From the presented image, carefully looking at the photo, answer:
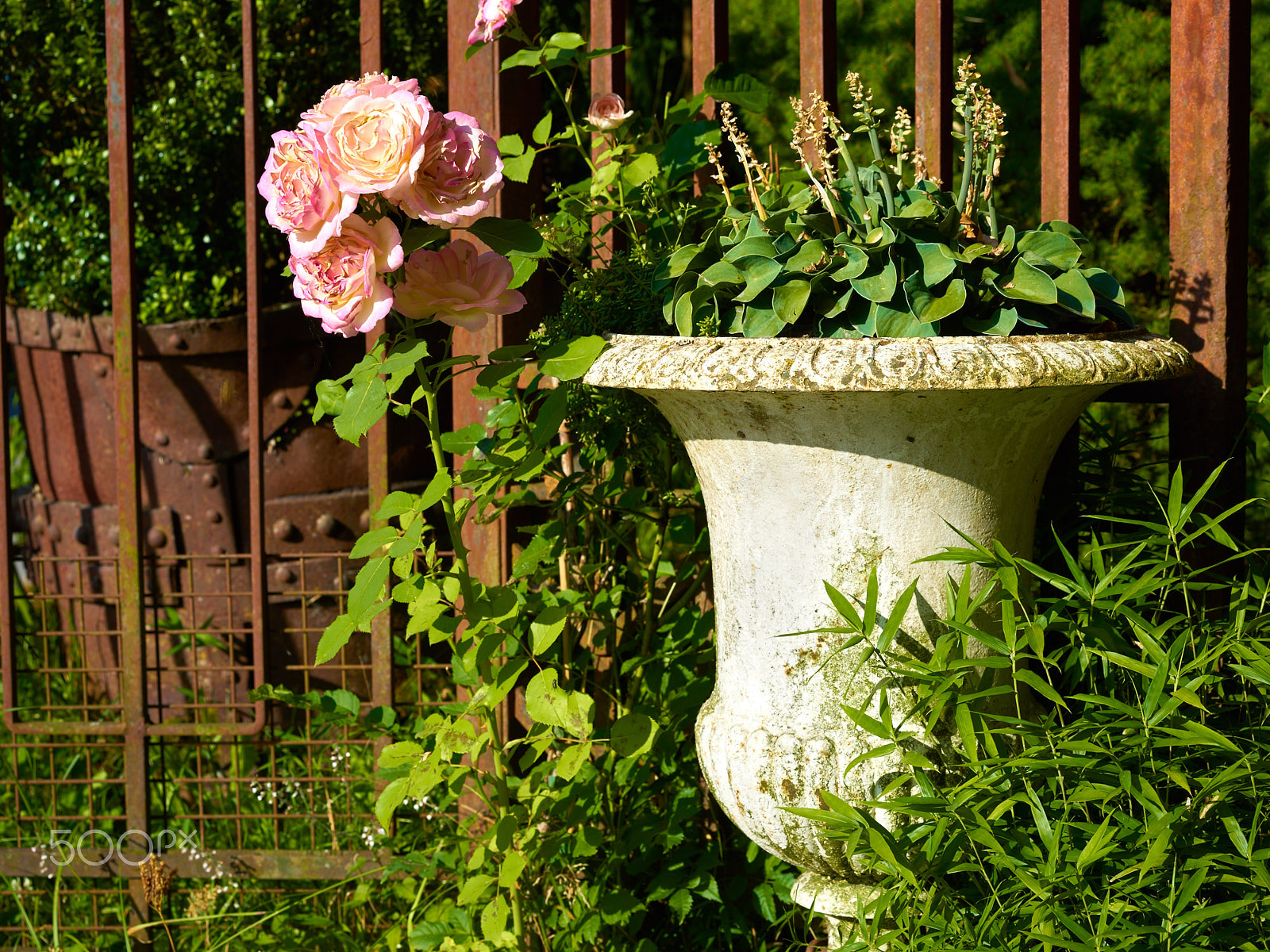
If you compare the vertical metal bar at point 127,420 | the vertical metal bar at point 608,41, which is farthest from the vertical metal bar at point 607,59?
the vertical metal bar at point 127,420

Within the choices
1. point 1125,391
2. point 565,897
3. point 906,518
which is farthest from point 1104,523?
point 565,897

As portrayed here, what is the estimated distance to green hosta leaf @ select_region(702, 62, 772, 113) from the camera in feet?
5.94

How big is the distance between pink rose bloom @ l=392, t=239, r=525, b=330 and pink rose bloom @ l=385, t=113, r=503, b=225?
5 centimetres

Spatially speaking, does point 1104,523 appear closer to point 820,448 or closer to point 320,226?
point 820,448

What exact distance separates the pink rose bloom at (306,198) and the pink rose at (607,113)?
54cm

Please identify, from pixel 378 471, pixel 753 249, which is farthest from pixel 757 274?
pixel 378 471

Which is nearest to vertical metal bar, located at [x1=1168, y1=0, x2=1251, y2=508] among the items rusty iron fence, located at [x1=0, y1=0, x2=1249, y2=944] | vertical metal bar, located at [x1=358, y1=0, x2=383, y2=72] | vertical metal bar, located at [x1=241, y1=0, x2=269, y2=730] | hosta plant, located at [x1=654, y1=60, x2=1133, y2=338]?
rusty iron fence, located at [x1=0, y1=0, x2=1249, y2=944]

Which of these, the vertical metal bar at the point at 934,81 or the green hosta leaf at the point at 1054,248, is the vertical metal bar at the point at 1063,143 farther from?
the green hosta leaf at the point at 1054,248

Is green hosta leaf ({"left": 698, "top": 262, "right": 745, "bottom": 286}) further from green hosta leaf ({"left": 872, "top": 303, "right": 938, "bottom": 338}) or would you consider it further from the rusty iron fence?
the rusty iron fence

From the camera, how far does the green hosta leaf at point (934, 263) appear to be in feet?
4.37

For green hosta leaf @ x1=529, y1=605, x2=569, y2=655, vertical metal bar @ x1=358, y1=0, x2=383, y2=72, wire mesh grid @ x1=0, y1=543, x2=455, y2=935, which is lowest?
wire mesh grid @ x1=0, y1=543, x2=455, y2=935

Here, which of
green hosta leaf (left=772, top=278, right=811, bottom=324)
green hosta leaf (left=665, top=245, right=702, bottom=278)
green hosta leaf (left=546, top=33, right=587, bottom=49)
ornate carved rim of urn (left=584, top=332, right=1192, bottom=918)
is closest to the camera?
ornate carved rim of urn (left=584, top=332, right=1192, bottom=918)

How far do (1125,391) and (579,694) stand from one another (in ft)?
3.24

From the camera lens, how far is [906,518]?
1369 mm
